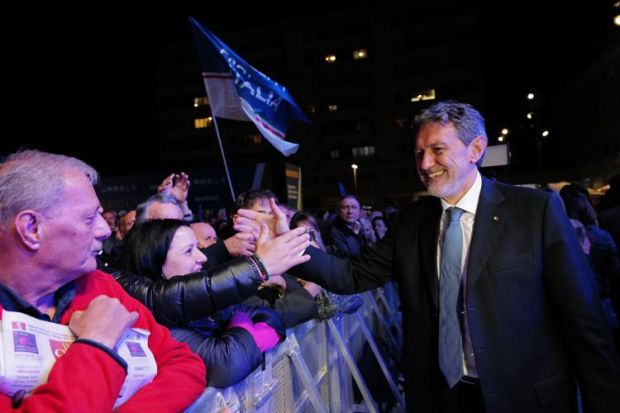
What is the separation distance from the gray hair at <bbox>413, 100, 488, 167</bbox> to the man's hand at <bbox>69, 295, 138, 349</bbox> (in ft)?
5.93

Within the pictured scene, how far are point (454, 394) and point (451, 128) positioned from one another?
1.42 meters

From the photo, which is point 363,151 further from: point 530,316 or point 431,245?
point 530,316

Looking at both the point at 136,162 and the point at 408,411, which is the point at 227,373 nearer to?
the point at 408,411

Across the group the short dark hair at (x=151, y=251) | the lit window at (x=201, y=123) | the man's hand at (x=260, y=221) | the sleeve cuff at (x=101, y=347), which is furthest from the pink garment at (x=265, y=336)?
the lit window at (x=201, y=123)

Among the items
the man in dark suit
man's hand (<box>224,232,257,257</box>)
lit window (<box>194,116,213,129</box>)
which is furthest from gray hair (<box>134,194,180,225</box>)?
lit window (<box>194,116,213,129</box>)

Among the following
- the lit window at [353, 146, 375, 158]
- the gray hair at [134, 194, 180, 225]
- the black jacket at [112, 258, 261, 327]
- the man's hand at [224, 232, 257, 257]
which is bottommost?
the black jacket at [112, 258, 261, 327]

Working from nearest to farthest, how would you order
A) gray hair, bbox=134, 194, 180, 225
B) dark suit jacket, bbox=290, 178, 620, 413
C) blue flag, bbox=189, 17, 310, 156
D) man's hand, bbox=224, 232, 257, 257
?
dark suit jacket, bbox=290, 178, 620, 413 < man's hand, bbox=224, 232, 257, 257 < gray hair, bbox=134, 194, 180, 225 < blue flag, bbox=189, 17, 310, 156

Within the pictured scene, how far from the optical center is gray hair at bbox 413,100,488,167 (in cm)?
225

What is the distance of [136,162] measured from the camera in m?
41.2

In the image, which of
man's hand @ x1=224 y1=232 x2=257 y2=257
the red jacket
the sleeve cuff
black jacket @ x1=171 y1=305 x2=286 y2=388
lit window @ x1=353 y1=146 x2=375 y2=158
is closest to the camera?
the red jacket

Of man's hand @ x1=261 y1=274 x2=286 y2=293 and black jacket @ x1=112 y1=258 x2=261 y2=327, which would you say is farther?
man's hand @ x1=261 y1=274 x2=286 y2=293

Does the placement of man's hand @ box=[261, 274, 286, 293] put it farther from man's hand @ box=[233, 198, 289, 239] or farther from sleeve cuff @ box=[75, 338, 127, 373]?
sleeve cuff @ box=[75, 338, 127, 373]

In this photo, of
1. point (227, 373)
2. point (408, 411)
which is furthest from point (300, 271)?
point (408, 411)

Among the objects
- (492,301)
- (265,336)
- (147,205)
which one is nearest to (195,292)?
(265,336)
